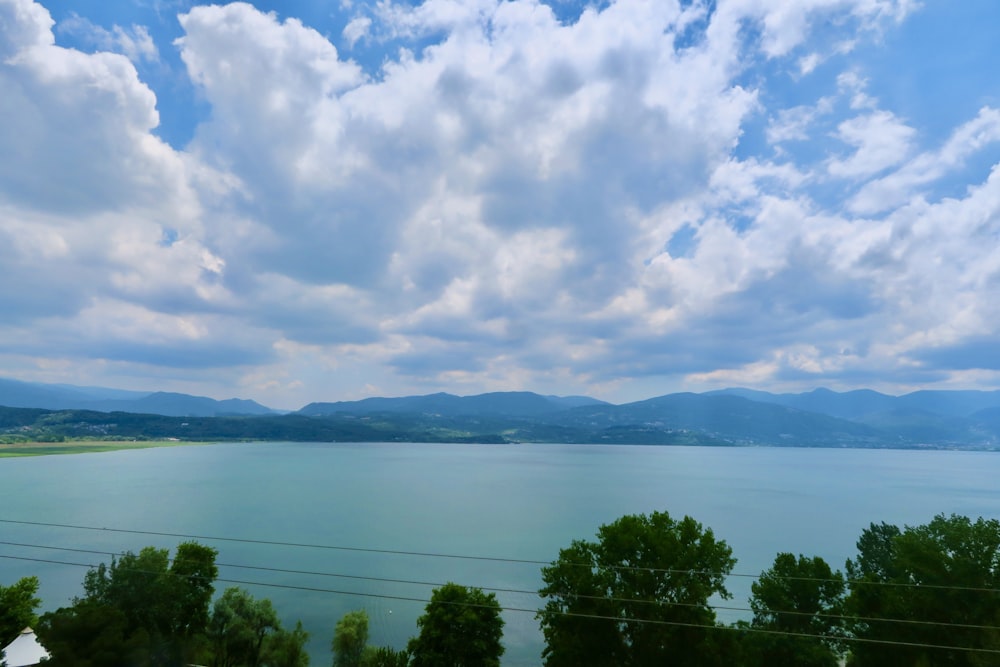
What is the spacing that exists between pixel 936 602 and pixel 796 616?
3489 mm

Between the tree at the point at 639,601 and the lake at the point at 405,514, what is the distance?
628 cm

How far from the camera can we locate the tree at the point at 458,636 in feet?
50.0

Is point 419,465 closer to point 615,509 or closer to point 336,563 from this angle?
point 615,509

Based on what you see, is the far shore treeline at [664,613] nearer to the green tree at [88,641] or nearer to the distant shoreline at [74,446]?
the green tree at [88,641]

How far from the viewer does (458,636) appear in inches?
611

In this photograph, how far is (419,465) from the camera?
395 feet

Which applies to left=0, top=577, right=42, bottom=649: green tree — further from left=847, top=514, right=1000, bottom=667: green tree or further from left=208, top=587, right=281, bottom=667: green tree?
left=847, top=514, right=1000, bottom=667: green tree

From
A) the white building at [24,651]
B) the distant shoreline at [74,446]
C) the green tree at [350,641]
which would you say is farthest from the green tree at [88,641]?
the distant shoreline at [74,446]

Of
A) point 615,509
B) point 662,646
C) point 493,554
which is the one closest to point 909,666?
point 662,646

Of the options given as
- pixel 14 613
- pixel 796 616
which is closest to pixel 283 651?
pixel 14 613

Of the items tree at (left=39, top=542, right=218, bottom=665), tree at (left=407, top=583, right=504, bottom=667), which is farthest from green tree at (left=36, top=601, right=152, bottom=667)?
tree at (left=407, top=583, right=504, bottom=667)

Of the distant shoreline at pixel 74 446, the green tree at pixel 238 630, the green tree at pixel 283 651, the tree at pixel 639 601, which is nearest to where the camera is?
the tree at pixel 639 601

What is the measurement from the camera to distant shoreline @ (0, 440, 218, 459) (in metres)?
128

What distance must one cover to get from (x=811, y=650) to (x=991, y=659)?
363cm
